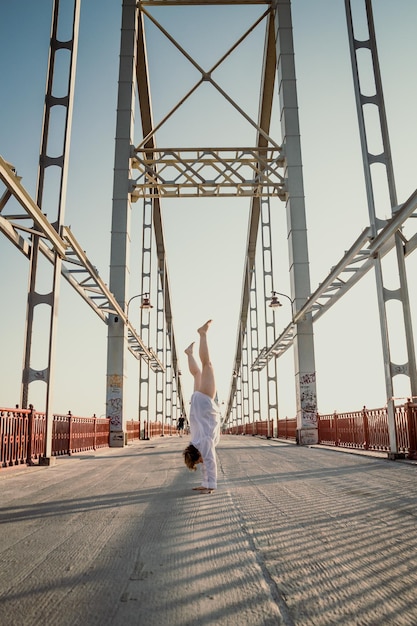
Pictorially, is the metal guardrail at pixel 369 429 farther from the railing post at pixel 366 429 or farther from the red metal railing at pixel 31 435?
the red metal railing at pixel 31 435

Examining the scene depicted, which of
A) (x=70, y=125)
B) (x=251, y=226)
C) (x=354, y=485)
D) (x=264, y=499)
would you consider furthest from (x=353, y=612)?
(x=251, y=226)

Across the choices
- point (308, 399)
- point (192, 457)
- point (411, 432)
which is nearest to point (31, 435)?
point (192, 457)

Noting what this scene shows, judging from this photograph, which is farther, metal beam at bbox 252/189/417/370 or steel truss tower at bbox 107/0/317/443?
steel truss tower at bbox 107/0/317/443

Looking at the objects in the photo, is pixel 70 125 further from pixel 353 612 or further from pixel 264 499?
pixel 353 612

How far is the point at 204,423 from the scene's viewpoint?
5027mm

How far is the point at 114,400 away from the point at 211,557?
1598cm

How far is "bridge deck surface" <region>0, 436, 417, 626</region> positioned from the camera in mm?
1714

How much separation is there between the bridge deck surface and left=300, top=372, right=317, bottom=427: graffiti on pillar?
12058mm

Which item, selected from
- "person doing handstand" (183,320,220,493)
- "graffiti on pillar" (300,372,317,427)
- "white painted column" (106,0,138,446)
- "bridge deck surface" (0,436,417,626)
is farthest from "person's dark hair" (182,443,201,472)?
"white painted column" (106,0,138,446)

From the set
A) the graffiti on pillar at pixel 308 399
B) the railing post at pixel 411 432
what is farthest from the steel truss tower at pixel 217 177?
the railing post at pixel 411 432

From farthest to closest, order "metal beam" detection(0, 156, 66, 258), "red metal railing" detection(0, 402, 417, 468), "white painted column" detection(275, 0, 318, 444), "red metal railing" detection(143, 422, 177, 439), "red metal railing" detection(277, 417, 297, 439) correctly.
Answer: "red metal railing" detection(143, 422, 177, 439) < "red metal railing" detection(277, 417, 297, 439) < "white painted column" detection(275, 0, 318, 444) < "red metal railing" detection(0, 402, 417, 468) < "metal beam" detection(0, 156, 66, 258)

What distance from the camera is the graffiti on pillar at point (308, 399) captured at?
16797 mm

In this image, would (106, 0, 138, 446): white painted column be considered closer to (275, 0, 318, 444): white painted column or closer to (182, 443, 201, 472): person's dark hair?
(275, 0, 318, 444): white painted column

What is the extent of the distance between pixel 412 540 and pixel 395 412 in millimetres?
7387
